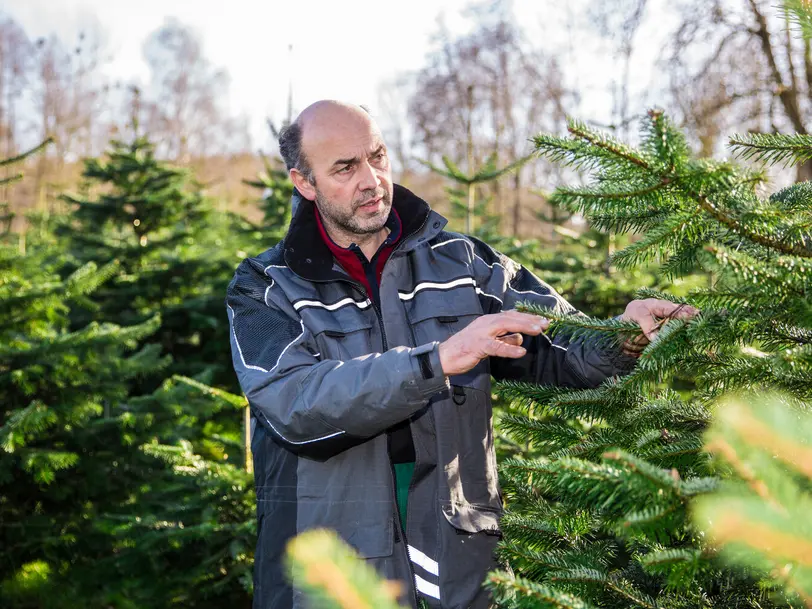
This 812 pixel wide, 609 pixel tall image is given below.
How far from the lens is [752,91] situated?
942 centimetres

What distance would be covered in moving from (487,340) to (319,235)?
3.39 feet

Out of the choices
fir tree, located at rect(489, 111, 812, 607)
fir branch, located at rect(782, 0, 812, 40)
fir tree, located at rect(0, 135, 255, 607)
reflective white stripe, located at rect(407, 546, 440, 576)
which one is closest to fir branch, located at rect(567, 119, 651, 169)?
fir tree, located at rect(489, 111, 812, 607)

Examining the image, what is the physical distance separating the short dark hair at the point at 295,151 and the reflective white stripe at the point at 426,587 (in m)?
1.52

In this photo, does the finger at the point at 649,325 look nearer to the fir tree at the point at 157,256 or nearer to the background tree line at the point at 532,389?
the background tree line at the point at 532,389

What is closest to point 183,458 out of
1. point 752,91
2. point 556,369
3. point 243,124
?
point 556,369

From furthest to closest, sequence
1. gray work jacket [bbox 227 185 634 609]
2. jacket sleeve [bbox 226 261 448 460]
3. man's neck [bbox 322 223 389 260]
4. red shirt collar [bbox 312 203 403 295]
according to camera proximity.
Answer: man's neck [bbox 322 223 389 260] → red shirt collar [bbox 312 203 403 295] → gray work jacket [bbox 227 185 634 609] → jacket sleeve [bbox 226 261 448 460]

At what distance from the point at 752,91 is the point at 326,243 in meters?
8.68

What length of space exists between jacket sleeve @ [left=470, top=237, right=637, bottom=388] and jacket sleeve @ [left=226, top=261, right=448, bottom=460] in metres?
0.40

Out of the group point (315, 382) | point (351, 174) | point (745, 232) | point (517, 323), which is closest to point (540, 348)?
point (517, 323)

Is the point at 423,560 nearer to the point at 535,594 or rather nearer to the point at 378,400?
the point at 378,400

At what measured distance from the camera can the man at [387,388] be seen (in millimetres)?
1981

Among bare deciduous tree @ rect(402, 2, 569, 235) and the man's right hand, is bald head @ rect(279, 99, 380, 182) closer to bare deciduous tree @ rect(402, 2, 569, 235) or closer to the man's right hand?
the man's right hand

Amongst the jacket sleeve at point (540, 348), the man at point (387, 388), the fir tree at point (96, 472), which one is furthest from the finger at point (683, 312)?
the fir tree at point (96, 472)

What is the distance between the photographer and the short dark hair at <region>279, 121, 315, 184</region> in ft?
9.41
